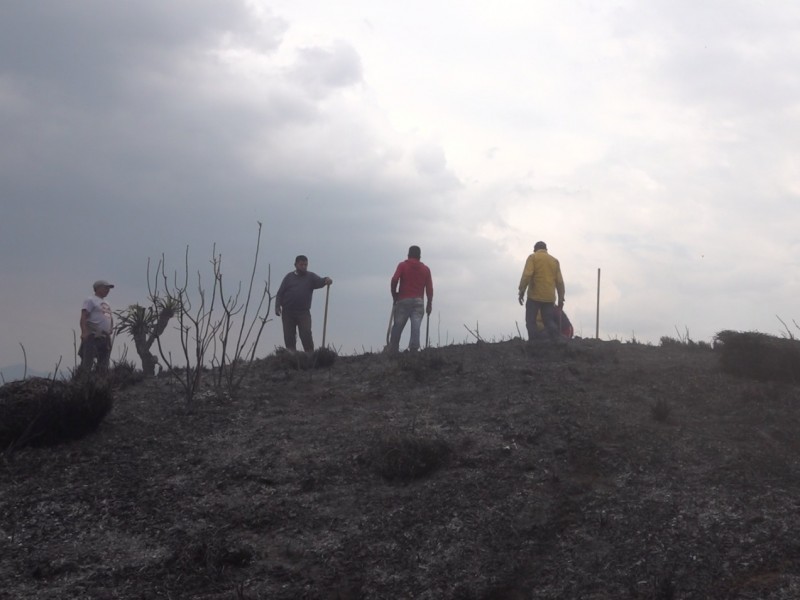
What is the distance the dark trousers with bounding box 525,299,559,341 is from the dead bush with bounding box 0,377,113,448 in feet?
21.5

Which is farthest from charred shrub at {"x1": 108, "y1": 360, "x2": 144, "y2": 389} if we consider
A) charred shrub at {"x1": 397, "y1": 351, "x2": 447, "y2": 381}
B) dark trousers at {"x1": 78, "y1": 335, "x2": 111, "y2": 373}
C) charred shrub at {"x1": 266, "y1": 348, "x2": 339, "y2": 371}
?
charred shrub at {"x1": 397, "y1": 351, "x2": 447, "y2": 381}

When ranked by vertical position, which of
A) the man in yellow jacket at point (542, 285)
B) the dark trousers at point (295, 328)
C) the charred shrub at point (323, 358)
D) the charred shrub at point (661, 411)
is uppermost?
the man in yellow jacket at point (542, 285)

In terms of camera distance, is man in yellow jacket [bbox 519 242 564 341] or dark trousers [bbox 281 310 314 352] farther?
dark trousers [bbox 281 310 314 352]

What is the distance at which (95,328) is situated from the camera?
39.3 feet

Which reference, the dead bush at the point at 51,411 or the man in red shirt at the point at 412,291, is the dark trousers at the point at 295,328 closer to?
the man in red shirt at the point at 412,291

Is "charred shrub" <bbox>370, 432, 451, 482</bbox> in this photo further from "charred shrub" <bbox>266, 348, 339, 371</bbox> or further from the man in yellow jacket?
the man in yellow jacket

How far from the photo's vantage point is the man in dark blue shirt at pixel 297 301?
1388cm

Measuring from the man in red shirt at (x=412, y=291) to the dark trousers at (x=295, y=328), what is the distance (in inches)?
59.3

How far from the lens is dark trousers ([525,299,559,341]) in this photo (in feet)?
45.0

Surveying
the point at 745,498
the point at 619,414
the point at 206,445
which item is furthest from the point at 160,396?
the point at 745,498

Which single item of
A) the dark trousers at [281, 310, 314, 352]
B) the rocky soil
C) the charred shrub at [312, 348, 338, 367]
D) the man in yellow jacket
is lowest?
the rocky soil

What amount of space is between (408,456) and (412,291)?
5199 millimetres

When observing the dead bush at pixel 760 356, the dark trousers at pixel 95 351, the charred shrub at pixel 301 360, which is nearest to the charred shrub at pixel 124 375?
the dark trousers at pixel 95 351

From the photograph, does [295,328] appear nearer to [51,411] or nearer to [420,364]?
[420,364]
